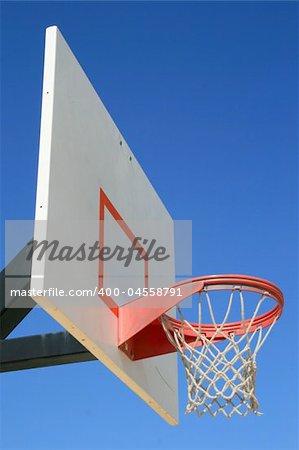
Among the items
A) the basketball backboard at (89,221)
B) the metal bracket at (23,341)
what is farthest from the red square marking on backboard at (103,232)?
the metal bracket at (23,341)

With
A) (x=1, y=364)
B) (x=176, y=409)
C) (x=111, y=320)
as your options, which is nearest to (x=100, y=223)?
(x=111, y=320)

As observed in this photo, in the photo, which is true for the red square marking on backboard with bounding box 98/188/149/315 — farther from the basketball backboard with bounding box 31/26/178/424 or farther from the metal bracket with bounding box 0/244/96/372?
the metal bracket with bounding box 0/244/96/372

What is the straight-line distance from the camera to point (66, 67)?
10.5ft

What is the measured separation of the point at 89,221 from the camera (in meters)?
3.18

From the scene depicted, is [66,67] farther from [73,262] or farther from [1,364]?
[1,364]

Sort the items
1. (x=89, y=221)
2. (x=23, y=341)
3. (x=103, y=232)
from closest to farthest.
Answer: (x=89, y=221) < (x=103, y=232) < (x=23, y=341)

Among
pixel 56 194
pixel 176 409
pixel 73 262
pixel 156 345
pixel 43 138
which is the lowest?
pixel 176 409

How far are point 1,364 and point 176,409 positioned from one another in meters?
1.03

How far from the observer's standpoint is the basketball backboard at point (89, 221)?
2.78 meters

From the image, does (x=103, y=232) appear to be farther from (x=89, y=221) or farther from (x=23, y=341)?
(x=23, y=341)

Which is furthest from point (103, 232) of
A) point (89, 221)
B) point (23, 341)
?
point (23, 341)

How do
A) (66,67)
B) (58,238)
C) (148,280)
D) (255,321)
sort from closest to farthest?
(58,238) < (66,67) < (255,321) < (148,280)

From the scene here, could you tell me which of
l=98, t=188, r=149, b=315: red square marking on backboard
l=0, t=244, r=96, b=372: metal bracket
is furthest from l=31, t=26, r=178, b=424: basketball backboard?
l=0, t=244, r=96, b=372: metal bracket

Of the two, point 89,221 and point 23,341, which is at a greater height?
point 89,221
